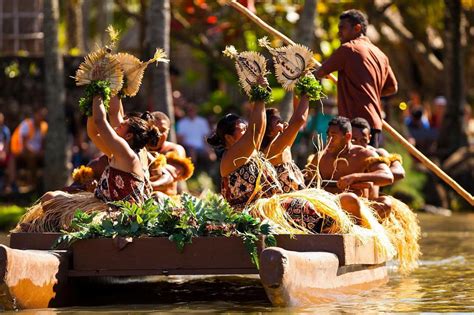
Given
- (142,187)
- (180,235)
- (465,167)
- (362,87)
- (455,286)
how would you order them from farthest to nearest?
(465,167) → (362,87) → (455,286) → (142,187) → (180,235)

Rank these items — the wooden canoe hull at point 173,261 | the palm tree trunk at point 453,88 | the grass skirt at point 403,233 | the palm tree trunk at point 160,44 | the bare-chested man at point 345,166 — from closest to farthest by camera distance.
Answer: the wooden canoe hull at point 173,261 < the bare-chested man at point 345,166 < the grass skirt at point 403,233 < the palm tree trunk at point 160,44 < the palm tree trunk at point 453,88

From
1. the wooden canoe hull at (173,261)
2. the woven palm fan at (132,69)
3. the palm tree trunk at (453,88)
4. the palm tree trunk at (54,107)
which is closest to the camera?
the wooden canoe hull at (173,261)

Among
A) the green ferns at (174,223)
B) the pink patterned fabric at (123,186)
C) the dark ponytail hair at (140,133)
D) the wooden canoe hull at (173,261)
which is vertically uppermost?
the dark ponytail hair at (140,133)

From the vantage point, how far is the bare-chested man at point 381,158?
10820mm

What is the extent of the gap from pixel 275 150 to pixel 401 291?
1385 millimetres

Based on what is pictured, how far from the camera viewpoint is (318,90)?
9.70 meters

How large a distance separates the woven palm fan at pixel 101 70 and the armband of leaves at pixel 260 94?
90 centimetres

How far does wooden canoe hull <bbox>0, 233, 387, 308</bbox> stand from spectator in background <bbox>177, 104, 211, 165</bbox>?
32.7ft

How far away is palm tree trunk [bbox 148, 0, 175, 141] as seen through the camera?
49.9ft

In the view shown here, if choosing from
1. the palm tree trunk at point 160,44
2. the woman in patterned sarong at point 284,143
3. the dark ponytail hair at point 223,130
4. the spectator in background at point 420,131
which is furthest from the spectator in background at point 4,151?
the dark ponytail hair at point 223,130

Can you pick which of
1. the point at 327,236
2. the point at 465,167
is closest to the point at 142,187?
the point at 327,236

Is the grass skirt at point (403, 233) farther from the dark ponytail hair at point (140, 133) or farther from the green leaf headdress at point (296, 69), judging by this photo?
the dark ponytail hair at point (140, 133)

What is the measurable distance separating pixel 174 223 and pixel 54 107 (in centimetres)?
819

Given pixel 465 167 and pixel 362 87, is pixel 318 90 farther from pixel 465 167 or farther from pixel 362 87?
pixel 465 167
